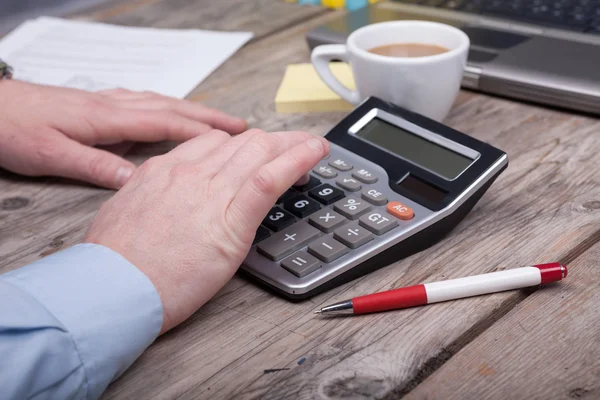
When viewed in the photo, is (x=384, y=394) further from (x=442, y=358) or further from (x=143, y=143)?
(x=143, y=143)

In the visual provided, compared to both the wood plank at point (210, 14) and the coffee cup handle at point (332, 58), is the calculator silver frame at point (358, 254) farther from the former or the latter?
the wood plank at point (210, 14)

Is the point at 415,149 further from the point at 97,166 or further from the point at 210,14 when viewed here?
the point at 210,14

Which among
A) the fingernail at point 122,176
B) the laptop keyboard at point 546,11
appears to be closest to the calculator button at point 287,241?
the fingernail at point 122,176

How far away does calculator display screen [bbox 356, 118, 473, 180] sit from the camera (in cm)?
60

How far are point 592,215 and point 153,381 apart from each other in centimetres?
39

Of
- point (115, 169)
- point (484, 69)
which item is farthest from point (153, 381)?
point (484, 69)

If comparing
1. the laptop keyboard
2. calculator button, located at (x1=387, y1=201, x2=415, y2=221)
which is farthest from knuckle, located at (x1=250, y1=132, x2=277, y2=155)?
the laptop keyboard

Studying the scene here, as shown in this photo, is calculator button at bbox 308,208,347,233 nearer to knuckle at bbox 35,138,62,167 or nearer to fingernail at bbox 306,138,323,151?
fingernail at bbox 306,138,323,151

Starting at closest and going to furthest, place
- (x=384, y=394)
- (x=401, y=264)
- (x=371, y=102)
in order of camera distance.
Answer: (x=384, y=394) → (x=401, y=264) → (x=371, y=102)

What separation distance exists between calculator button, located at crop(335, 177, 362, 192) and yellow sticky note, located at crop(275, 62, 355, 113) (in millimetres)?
252

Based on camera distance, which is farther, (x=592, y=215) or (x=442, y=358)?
(x=592, y=215)

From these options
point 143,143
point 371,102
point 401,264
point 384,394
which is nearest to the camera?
point 384,394

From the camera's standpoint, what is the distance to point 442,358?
46cm

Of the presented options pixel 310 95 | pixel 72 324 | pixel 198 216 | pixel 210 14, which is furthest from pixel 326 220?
pixel 210 14
